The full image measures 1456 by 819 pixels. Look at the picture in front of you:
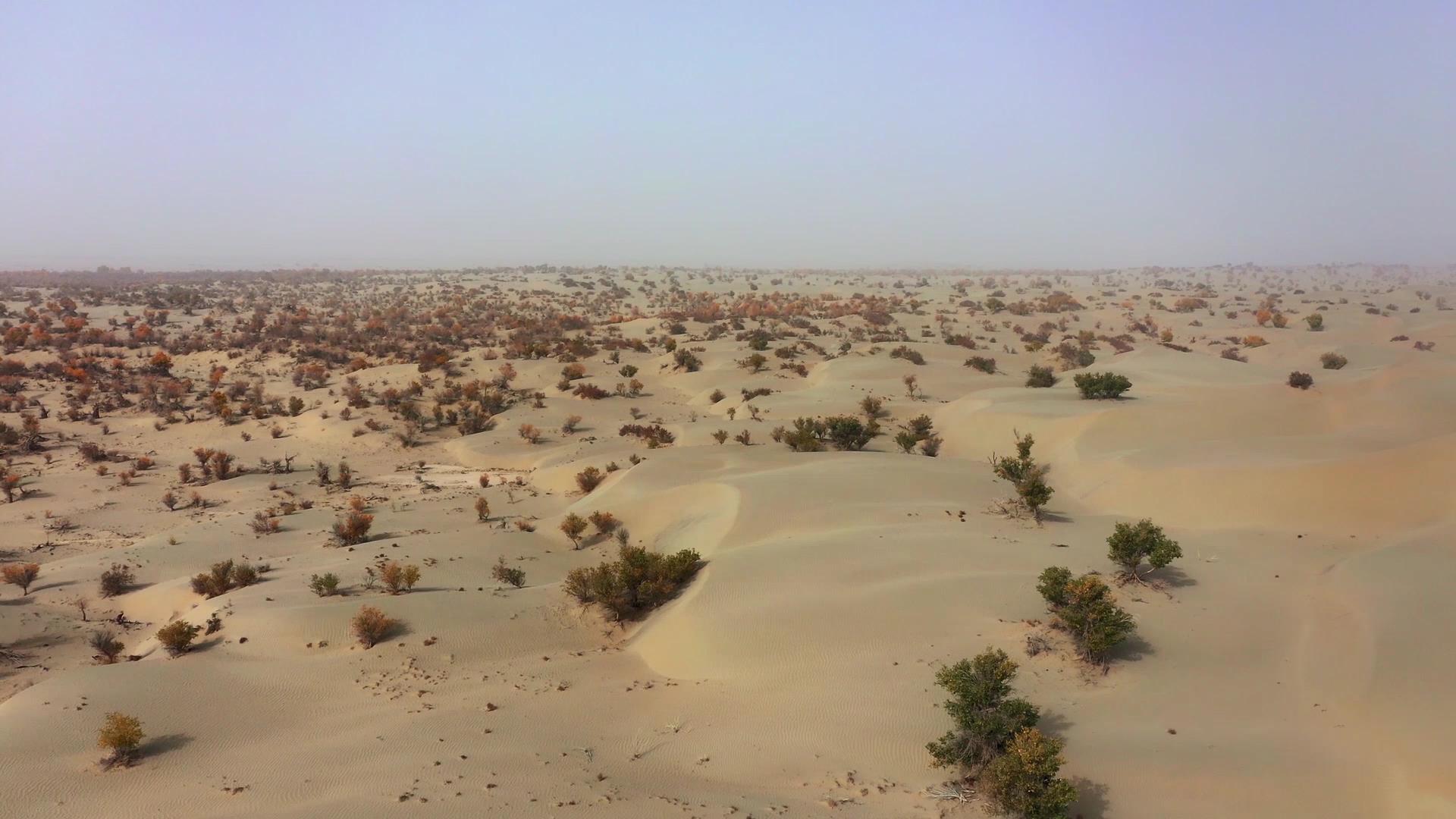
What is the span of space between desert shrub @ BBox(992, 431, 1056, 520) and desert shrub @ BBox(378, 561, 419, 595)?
9.69m

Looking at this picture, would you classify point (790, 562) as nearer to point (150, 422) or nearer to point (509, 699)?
point (509, 699)

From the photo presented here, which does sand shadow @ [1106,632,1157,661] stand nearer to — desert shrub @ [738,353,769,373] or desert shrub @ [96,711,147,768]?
desert shrub @ [96,711,147,768]

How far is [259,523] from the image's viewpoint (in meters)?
14.3

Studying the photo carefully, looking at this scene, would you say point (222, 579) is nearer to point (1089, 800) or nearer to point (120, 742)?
point (120, 742)

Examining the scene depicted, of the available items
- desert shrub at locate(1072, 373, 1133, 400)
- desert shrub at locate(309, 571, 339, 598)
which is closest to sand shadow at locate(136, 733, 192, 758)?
desert shrub at locate(309, 571, 339, 598)

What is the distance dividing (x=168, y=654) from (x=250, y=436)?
49.0 ft

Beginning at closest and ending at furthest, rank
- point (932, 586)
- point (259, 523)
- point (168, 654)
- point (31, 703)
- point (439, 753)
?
point (439, 753)
point (31, 703)
point (168, 654)
point (932, 586)
point (259, 523)

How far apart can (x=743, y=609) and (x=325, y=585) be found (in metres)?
6.01

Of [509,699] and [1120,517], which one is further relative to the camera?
[1120,517]

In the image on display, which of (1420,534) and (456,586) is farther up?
(1420,534)

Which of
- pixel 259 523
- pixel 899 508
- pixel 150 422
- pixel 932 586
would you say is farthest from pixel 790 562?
pixel 150 422

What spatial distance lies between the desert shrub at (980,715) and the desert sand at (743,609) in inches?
10.2

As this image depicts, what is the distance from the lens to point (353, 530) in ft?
43.8

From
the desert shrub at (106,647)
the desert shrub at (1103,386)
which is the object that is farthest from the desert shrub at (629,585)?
the desert shrub at (1103,386)
